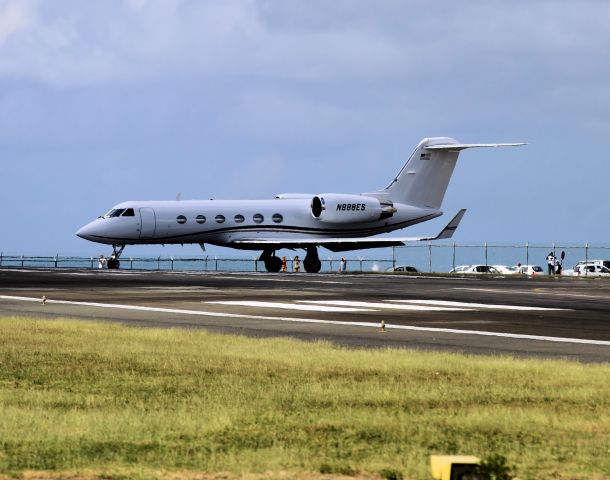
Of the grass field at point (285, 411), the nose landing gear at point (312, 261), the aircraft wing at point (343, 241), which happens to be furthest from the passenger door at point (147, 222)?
the grass field at point (285, 411)

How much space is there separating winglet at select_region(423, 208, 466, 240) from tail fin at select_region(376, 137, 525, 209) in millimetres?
9130

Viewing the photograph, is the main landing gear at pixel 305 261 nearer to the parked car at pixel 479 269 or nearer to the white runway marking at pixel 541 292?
the white runway marking at pixel 541 292

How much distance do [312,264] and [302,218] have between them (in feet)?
10.1

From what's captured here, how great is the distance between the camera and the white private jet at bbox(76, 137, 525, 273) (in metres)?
74.8

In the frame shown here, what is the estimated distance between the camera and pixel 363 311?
109 ft

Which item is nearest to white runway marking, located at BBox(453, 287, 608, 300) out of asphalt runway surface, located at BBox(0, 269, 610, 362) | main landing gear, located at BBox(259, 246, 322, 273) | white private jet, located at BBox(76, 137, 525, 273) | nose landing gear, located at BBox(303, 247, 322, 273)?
asphalt runway surface, located at BBox(0, 269, 610, 362)

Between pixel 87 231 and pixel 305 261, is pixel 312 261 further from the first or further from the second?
pixel 87 231

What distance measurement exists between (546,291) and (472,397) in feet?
111

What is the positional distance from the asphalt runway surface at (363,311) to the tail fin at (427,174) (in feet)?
113

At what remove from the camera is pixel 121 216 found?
74.2 m

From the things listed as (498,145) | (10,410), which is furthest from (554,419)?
(498,145)

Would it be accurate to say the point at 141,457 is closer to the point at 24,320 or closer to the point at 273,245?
the point at 24,320

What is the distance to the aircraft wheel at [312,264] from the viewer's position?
262 feet

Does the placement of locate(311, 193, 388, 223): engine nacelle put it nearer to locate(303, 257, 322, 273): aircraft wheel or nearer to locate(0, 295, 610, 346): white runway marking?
locate(303, 257, 322, 273): aircraft wheel
